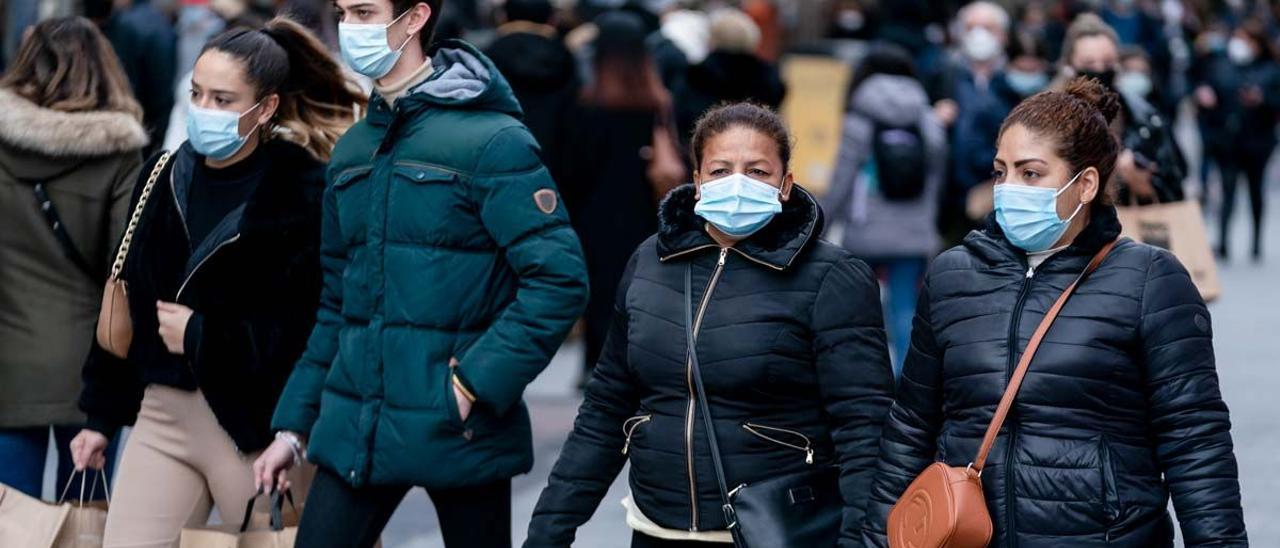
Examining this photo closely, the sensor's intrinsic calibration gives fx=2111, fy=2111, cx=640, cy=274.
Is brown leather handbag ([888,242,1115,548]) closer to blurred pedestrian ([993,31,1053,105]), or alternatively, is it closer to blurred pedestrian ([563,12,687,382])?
blurred pedestrian ([563,12,687,382])

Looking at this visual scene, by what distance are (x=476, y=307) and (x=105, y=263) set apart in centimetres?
168

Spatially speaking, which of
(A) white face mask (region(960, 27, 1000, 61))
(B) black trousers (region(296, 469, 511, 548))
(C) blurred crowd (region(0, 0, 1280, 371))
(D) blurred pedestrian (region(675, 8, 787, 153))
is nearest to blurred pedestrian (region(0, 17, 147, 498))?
(B) black trousers (region(296, 469, 511, 548))

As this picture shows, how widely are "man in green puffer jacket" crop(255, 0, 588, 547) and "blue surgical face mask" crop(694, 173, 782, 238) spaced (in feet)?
1.26

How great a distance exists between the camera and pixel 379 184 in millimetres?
4730

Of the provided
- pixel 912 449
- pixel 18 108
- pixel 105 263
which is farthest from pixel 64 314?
pixel 912 449

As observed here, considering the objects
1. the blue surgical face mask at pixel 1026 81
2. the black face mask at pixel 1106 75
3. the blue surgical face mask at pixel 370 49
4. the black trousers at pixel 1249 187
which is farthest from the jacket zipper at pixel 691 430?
the black trousers at pixel 1249 187

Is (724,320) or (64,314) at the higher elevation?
(724,320)

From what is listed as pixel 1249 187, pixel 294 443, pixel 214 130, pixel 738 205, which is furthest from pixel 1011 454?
pixel 1249 187

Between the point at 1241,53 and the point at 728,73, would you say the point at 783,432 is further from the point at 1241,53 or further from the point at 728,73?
the point at 1241,53

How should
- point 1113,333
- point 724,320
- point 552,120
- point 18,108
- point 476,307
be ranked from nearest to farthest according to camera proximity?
1. point 1113,333
2. point 724,320
3. point 476,307
4. point 18,108
5. point 552,120

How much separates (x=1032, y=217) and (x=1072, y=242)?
4.1 inches

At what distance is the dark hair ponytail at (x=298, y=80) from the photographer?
5.24m

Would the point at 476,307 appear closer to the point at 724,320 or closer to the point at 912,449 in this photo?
the point at 724,320

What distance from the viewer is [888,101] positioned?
9438 millimetres
